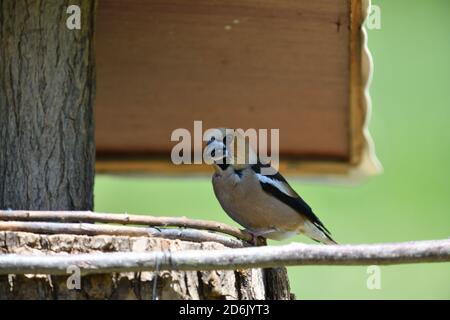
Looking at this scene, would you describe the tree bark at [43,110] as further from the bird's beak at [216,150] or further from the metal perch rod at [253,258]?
the metal perch rod at [253,258]

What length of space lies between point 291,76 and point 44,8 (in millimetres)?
1252

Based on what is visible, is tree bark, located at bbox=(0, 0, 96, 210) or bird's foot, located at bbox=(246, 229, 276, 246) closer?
tree bark, located at bbox=(0, 0, 96, 210)

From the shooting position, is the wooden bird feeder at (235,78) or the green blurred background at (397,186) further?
the green blurred background at (397,186)

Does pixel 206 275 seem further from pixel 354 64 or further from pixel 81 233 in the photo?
pixel 354 64

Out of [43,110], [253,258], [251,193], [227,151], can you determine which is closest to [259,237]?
[251,193]

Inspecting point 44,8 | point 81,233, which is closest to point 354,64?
point 44,8

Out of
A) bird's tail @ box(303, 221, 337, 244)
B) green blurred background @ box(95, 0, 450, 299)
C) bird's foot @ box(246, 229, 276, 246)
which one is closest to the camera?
bird's foot @ box(246, 229, 276, 246)

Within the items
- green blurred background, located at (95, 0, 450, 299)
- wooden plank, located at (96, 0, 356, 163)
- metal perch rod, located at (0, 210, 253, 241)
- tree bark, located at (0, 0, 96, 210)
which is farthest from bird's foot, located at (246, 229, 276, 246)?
green blurred background, located at (95, 0, 450, 299)

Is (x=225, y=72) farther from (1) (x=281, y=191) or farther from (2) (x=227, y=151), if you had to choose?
(1) (x=281, y=191)

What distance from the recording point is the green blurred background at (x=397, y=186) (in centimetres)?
684

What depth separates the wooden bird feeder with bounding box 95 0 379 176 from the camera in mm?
4246

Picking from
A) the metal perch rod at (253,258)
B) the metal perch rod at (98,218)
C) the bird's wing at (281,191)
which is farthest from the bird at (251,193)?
the metal perch rod at (253,258)

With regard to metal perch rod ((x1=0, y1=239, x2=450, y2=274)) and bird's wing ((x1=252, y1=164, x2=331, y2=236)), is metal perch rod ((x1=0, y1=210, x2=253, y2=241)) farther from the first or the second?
bird's wing ((x1=252, y1=164, x2=331, y2=236))

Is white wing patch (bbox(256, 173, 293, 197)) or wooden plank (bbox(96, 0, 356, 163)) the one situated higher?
wooden plank (bbox(96, 0, 356, 163))
